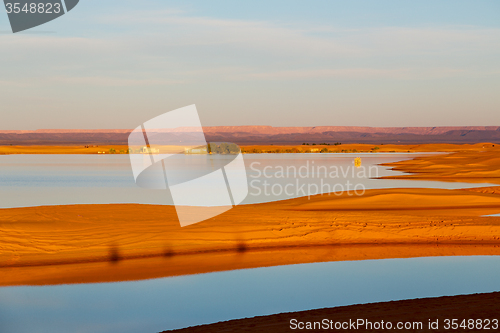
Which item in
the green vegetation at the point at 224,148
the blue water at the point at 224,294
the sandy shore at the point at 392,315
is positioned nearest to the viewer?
the sandy shore at the point at 392,315

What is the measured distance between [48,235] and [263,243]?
5.05m

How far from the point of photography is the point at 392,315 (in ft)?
19.6

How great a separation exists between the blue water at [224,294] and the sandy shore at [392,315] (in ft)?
2.04

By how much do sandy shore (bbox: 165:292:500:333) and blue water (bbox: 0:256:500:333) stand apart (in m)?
0.62

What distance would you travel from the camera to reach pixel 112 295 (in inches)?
301

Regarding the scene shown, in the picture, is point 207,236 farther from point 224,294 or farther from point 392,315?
point 392,315

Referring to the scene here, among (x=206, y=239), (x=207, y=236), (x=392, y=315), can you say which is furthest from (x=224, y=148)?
(x=392, y=315)

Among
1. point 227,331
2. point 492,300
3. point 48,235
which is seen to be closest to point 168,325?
point 227,331

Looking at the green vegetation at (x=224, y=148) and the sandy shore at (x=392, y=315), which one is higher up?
the sandy shore at (x=392, y=315)

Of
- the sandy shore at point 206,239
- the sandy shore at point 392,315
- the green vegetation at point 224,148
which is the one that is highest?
the sandy shore at point 392,315

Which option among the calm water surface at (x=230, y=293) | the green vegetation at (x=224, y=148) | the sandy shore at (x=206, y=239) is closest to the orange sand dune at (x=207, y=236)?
the sandy shore at (x=206, y=239)

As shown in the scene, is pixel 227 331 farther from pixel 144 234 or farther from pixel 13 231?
pixel 13 231

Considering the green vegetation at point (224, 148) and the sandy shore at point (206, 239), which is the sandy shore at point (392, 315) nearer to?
the sandy shore at point (206, 239)

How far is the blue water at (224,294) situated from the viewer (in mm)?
6535
